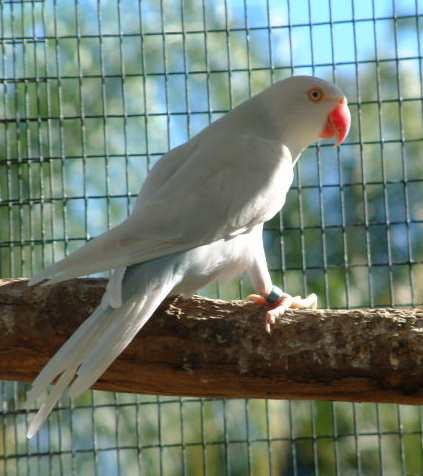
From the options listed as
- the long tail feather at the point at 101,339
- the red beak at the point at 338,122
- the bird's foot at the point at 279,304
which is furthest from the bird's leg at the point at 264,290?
the red beak at the point at 338,122

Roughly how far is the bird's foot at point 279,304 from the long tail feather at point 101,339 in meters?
0.21

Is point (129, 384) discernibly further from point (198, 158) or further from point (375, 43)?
point (375, 43)

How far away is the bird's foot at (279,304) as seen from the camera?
1.96m

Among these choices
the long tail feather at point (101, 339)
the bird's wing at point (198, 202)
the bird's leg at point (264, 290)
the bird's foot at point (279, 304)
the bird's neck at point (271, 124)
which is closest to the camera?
the long tail feather at point (101, 339)

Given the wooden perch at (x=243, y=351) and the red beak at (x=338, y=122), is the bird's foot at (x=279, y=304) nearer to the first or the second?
the wooden perch at (x=243, y=351)

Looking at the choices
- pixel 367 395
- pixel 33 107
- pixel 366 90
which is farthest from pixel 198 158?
pixel 366 90

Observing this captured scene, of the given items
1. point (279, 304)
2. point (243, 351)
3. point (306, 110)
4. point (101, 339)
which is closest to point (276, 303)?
point (279, 304)

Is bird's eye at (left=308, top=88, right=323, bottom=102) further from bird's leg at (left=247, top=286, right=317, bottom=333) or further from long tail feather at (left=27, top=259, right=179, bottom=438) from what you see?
long tail feather at (left=27, top=259, right=179, bottom=438)

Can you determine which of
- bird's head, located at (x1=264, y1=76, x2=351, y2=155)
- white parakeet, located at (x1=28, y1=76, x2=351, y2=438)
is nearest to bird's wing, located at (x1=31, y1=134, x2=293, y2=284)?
white parakeet, located at (x1=28, y1=76, x2=351, y2=438)

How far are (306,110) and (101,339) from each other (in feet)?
3.28

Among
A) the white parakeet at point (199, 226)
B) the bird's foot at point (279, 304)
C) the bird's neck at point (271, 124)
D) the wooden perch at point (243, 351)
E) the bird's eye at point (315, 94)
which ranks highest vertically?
the bird's eye at point (315, 94)

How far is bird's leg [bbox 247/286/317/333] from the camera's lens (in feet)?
6.44

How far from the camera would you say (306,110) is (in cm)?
248

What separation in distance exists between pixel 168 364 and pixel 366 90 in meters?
3.10
